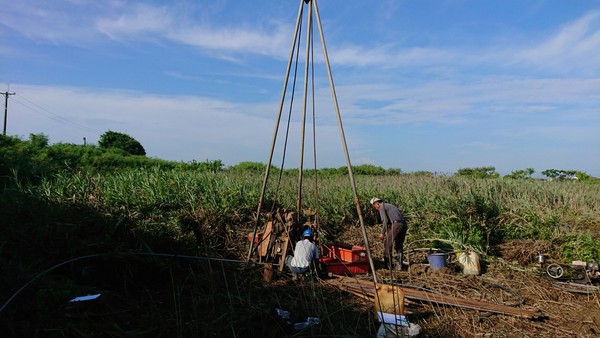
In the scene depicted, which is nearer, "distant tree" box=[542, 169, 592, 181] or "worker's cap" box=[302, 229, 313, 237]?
"worker's cap" box=[302, 229, 313, 237]

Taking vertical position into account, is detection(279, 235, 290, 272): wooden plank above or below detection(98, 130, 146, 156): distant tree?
below

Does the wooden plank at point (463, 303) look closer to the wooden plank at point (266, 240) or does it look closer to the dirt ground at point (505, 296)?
the dirt ground at point (505, 296)

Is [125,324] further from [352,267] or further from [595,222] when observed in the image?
[595,222]

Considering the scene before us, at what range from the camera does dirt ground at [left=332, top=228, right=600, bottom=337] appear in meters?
3.69

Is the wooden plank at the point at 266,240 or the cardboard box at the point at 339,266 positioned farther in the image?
the cardboard box at the point at 339,266

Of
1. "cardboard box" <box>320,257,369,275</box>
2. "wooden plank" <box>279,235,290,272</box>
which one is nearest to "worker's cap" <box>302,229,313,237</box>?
"wooden plank" <box>279,235,290,272</box>

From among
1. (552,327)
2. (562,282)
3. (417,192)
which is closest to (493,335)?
(552,327)

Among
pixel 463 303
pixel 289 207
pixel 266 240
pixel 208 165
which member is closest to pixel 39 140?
pixel 208 165

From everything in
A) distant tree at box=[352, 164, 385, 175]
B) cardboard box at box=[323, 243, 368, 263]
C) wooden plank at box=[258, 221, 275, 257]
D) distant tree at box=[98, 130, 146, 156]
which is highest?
distant tree at box=[98, 130, 146, 156]

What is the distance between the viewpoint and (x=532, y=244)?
6398mm

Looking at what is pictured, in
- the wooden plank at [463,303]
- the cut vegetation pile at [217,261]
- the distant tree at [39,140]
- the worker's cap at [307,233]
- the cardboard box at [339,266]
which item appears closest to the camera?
the cut vegetation pile at [217,261]

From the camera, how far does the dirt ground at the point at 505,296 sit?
369 cm

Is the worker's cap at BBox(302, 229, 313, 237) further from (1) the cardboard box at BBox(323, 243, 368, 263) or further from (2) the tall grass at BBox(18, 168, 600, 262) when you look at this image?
(1) the cardboard box at BBox(323, 243, 368, 263)

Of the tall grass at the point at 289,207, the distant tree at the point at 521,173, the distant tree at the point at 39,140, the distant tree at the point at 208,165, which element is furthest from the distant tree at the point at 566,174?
the distant tree at the point at 39,140
